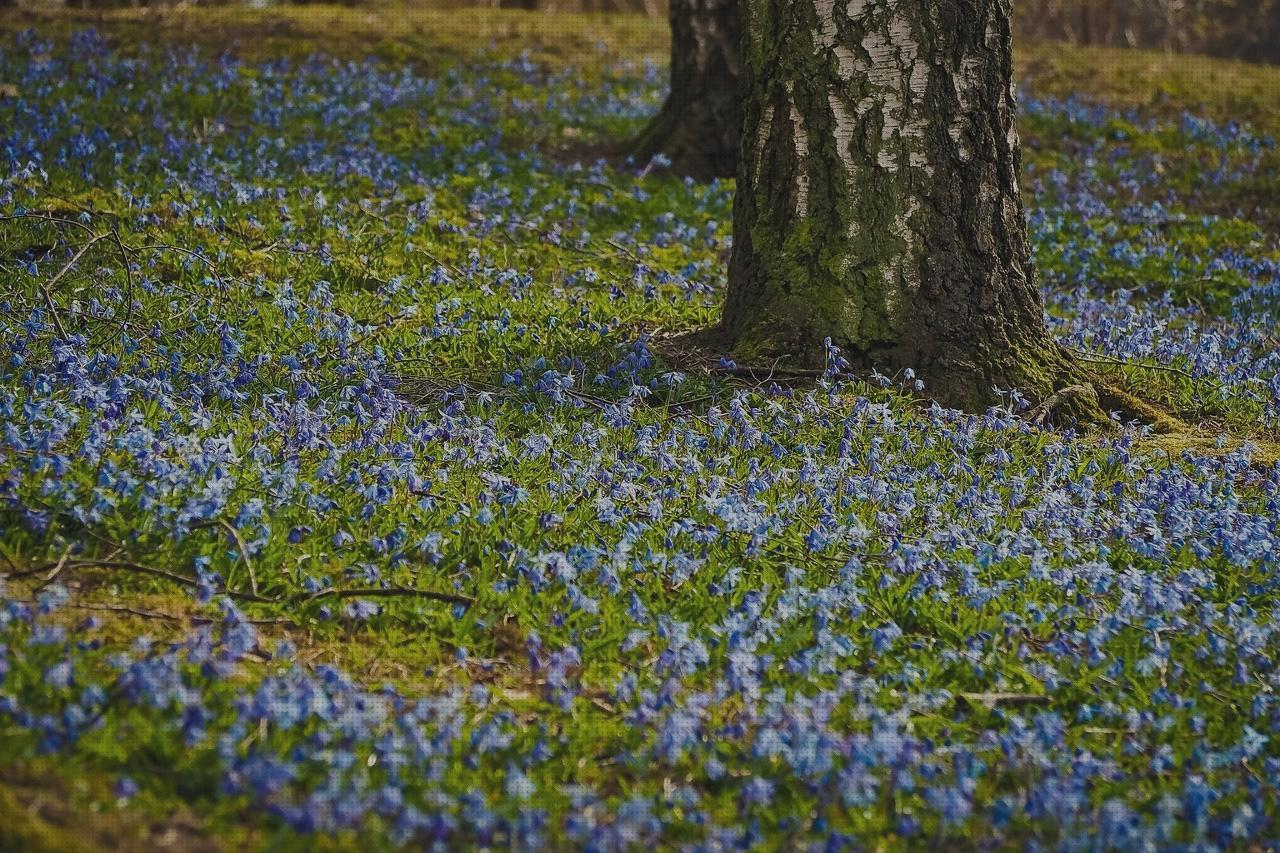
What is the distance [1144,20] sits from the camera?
2891 cm

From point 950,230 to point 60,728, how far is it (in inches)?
154

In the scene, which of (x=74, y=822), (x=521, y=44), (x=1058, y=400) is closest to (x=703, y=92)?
(x=1058, y=400)

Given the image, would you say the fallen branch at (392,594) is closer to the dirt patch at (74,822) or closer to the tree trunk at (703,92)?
the dirt patch at (74,822)

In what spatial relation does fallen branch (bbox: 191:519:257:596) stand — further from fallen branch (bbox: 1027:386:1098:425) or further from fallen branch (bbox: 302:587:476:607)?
fallen branch (bbox: 1027:386:1098:425)

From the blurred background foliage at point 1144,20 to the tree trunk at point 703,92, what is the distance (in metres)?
11.3

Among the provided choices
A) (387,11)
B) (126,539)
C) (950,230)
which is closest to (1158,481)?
(950,230)

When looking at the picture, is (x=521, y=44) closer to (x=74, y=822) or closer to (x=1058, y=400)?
(x=1058, y=400)

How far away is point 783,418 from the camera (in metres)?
4.68

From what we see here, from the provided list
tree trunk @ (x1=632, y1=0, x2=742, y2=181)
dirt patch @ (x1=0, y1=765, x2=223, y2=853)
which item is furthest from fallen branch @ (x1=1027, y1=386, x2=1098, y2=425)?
tree trunk @ (x1=632, y1=0, x2=742, y2=181)

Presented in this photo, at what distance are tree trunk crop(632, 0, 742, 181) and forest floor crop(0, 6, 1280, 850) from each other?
7.20ft

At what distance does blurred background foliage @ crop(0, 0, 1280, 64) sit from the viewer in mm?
23891

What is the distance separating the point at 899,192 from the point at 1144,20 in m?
28.0

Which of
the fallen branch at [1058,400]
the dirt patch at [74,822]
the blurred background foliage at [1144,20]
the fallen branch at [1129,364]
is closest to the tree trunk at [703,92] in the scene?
the fallen branch at [1129,364]

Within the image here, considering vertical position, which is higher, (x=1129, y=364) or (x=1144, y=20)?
(x=1144, y=20)
